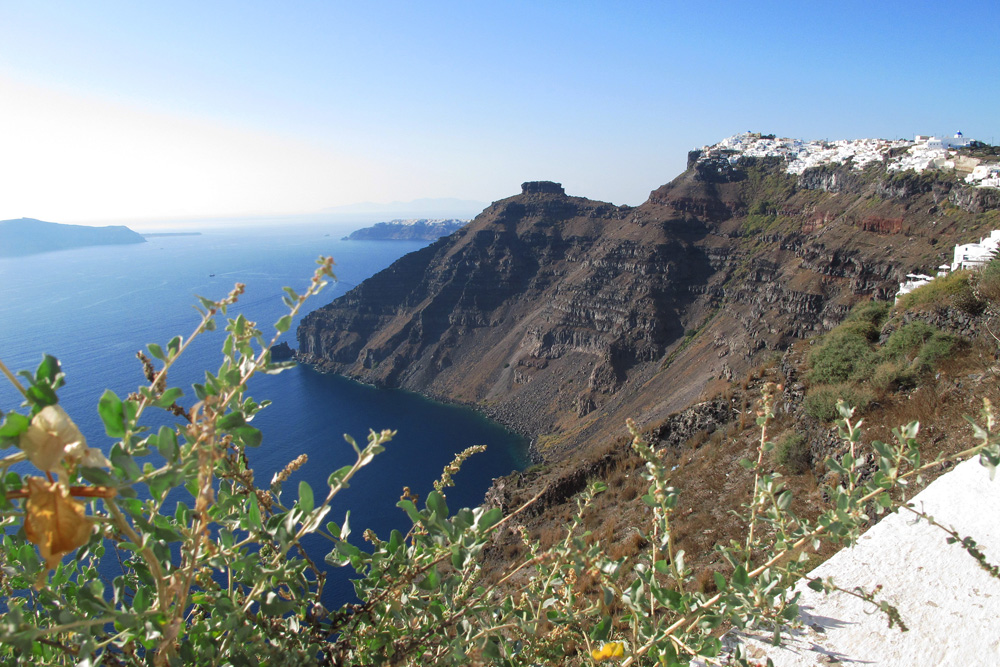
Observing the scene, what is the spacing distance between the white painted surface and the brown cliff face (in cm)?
3805

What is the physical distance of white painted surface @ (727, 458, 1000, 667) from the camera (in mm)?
3855

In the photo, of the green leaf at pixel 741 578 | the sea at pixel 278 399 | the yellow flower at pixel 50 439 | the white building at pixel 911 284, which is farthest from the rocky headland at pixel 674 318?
the yellow flower at pixel 50 439

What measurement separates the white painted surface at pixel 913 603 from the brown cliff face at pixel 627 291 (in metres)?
38.0

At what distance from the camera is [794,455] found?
1307cm

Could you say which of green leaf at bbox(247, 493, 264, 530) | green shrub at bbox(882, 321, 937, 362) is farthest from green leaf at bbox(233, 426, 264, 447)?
green shrub at bbox(882, 321, 937, 362)

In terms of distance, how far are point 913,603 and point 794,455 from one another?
9676 mm

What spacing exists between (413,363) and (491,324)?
1218 centimetres

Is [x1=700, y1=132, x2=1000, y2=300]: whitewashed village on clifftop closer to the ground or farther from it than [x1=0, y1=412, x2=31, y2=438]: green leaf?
farther from it

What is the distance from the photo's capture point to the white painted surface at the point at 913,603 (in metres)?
3.86

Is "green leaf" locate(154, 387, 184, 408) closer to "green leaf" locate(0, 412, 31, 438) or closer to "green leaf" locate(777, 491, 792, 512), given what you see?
"green leaf" locate(0, 412, 31, 438)

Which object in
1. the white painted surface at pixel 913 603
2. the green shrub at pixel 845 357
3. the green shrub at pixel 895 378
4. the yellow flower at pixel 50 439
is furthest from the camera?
the green shrub at pixel 845 357

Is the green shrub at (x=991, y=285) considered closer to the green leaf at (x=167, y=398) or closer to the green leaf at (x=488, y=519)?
the green leaf at (x=488, y=519)

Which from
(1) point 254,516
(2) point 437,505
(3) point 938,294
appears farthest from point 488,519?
(3) point 938,294

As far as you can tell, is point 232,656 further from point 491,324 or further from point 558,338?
point 491,324
